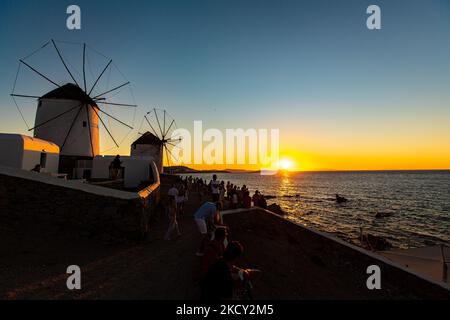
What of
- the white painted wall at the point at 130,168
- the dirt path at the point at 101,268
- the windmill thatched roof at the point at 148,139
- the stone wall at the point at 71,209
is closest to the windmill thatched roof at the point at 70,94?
the white painted wall at the point at 130,168

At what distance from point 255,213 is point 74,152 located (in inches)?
834

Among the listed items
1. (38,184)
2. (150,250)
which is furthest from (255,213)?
(38,184)

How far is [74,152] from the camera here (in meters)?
24.6

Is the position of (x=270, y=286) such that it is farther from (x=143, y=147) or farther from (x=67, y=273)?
(x=143, y=147)

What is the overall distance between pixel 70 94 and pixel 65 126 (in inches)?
141

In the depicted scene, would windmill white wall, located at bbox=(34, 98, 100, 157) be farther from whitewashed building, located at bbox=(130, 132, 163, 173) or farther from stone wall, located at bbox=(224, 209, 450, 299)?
stone wall, located at bbox=(224, 209, 450, 299)

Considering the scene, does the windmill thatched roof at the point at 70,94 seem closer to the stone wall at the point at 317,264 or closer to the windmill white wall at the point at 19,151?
the windmill white wall at the point at 19,151

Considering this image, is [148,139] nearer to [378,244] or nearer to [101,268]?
[378,244]

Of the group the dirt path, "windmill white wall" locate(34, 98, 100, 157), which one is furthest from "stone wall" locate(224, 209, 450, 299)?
"windmill white wall" locate(34, 98, 100, 157)

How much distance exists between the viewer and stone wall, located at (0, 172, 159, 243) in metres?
8.55

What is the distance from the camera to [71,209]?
28.5 ft

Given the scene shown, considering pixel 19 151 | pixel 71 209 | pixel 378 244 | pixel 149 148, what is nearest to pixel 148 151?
pixel 149 148

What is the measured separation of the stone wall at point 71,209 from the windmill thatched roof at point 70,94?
65.3 feet

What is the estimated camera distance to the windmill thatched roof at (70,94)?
25.0 meters
